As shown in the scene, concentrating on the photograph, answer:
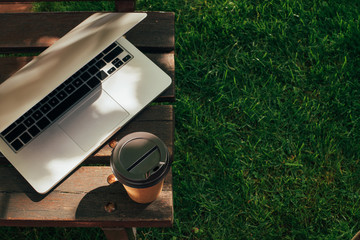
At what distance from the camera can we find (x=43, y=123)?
1.26m

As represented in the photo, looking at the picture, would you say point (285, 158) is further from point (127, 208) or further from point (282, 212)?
point (127, 208)

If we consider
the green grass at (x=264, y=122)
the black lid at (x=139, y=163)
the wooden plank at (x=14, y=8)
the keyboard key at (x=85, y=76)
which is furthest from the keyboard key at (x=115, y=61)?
the wooden plank at (x=14, y=8)

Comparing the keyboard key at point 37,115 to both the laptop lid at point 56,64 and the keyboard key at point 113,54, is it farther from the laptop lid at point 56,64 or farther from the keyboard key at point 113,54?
the keyboard key at point 113,54

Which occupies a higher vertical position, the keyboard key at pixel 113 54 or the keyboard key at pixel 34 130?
the keyboard key at pixel 113 54

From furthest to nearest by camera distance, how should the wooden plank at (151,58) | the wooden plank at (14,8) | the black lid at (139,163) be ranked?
the wooden plank at (14,8) → the wooden plank at (151,58) → the black lid at (139,163)

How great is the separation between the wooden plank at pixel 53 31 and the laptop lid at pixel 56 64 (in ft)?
0.99

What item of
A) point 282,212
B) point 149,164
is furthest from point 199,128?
point 149,164

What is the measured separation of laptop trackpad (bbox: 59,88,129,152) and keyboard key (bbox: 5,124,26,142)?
0.14m

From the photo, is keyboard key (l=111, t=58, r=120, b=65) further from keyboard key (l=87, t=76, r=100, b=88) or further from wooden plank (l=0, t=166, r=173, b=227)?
wooden plank (l=0, t=166, r=173, b=227)

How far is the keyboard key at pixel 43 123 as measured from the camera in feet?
4.11

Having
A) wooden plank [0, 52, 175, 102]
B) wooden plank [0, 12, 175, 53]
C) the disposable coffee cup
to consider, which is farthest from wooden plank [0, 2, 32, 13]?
the disposable coffee cup

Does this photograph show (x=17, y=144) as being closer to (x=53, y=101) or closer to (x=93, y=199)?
(x=53, y=101)

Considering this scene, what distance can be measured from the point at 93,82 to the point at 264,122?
1.22 m

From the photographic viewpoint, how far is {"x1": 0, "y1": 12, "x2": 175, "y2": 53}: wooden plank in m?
1.51
